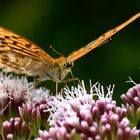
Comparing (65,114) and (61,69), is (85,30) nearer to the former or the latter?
(61,69)

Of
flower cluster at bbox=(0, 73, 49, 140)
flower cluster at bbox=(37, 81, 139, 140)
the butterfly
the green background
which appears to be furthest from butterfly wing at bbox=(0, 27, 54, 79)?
the green background

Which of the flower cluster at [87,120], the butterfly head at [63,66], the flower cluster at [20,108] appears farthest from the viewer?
the butterfly head at [63,66]

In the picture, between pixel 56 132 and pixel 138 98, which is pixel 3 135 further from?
pixel 138 98

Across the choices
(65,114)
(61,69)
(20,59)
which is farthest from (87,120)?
(20,59)

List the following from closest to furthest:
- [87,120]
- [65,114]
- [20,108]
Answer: [87,120]
[65,114]
[20,108]

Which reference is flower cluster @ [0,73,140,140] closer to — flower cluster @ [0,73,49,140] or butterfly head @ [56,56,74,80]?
flower cluster @ [0,73,49,140]

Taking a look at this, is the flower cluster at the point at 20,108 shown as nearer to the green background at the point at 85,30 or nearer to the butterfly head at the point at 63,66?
the butterfly head at the point at 63,66

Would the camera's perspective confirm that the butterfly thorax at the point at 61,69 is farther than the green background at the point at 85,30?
No

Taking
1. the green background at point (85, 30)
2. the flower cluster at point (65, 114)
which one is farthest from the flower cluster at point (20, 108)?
the green background at point (85, 30)

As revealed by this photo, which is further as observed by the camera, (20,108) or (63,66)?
(63,66)
